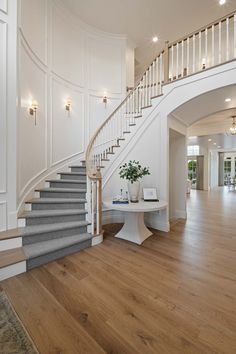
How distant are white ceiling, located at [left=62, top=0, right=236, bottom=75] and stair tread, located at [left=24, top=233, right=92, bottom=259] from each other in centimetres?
544

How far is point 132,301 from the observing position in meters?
1.67

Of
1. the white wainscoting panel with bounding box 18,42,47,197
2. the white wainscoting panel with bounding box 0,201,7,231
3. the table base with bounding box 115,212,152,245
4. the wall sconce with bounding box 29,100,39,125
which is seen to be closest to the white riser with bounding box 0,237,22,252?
the white wainscoting panel with bounding box 0,201,7,231

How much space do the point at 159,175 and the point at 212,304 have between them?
236 cm

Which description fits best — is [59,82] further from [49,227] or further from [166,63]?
[49,227]

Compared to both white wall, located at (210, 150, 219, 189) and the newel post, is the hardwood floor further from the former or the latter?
white wall, located at (210, 150, 219, 189)

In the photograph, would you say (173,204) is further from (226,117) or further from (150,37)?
(150,37)

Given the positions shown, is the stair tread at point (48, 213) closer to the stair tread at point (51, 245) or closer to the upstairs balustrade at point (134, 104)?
the upstairs balustrade at point (134, 104)

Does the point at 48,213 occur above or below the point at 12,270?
above

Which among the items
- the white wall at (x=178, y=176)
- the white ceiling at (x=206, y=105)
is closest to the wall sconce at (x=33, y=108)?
the white ceiling at (x=206, y=105)

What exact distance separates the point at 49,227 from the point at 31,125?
6.56ft

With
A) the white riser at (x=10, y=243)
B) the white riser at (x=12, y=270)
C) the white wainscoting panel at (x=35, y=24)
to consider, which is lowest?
the white riser at (x=12, y=270)

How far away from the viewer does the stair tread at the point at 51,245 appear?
7.25ft

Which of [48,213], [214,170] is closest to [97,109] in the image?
[48,213]

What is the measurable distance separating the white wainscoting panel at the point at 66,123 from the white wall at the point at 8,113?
1611 millimetres
